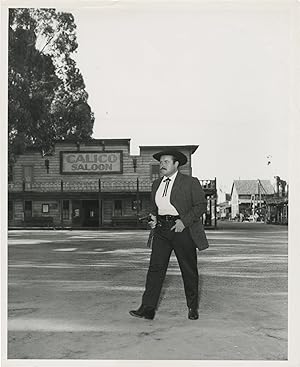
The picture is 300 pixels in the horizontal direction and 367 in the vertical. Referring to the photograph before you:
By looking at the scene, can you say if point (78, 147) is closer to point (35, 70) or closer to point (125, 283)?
point (35, 70)

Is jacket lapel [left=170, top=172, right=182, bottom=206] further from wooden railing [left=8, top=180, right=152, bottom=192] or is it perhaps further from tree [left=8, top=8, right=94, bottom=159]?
wooden railing [left=8, top=180, right=152, bottom=192]

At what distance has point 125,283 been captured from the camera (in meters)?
6.29

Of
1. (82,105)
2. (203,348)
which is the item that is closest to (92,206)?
(82,105)

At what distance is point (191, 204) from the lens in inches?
173

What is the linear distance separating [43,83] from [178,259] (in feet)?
13.5

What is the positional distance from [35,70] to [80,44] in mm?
1817

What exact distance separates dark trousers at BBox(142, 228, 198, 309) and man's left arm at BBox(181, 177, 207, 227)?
0.13 metres

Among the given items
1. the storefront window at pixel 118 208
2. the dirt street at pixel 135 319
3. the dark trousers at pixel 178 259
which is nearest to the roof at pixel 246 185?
the dirt street at pixel 135 319

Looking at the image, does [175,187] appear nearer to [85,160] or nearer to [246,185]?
→ [246,185]

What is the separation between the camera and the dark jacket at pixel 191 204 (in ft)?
14.1

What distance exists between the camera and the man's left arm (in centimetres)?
425

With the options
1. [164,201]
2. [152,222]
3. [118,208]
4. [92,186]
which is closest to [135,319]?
[152,222]

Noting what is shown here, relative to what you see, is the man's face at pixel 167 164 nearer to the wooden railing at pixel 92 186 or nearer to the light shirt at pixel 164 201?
the light shirt at pixel 164 201

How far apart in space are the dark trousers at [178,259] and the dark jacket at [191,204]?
8 centimetres
